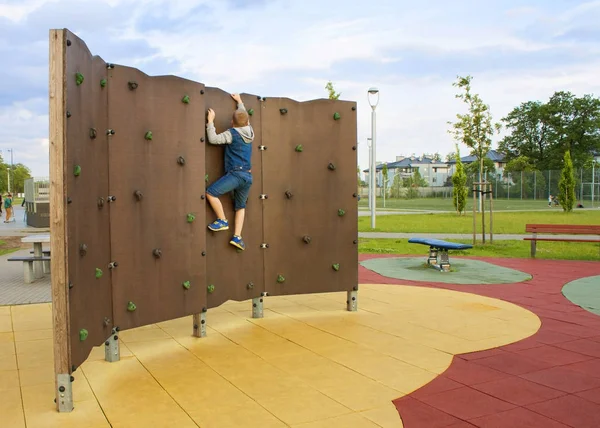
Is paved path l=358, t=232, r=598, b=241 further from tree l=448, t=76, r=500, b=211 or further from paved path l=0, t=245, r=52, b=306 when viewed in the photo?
paved path l=0, t=245, r=52, b=306

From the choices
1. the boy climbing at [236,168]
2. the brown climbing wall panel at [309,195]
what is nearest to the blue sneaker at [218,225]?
the boy climbing at [236,168]

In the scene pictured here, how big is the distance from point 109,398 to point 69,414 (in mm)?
368

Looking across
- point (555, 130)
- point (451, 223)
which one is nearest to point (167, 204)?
point (451, 223)

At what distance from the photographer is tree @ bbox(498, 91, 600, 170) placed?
237 feet

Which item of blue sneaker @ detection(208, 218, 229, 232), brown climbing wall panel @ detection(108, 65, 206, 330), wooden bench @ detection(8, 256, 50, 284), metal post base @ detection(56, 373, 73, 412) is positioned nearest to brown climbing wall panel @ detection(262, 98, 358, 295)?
blue sneaker @ detection(208, 218, 229, 232)

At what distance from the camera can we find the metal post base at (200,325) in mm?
6355

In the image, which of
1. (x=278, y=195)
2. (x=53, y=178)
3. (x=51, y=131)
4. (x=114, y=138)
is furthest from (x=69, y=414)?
(x=278, y=195)

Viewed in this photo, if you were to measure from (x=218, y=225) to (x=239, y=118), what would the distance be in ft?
3.98

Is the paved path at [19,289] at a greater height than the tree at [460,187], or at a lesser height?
lesser

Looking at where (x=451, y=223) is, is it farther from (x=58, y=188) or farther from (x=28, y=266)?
(x=58, y=188)

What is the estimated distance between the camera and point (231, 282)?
6746mm

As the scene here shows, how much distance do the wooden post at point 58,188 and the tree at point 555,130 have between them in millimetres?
75485

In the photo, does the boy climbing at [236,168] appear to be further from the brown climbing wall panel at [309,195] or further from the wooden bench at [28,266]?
the wooden bench at [28,266]

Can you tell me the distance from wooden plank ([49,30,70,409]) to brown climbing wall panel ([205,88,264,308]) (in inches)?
93.4
